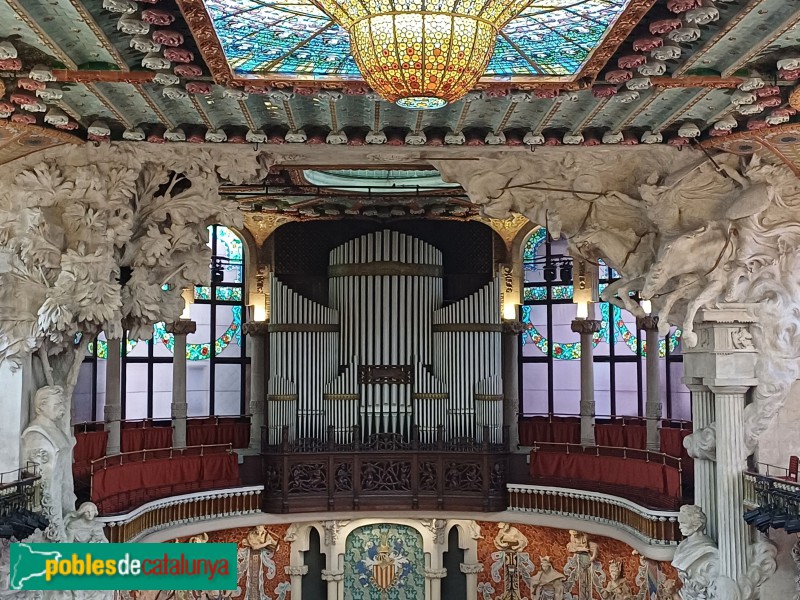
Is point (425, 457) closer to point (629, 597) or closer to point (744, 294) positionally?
point (629, 597)

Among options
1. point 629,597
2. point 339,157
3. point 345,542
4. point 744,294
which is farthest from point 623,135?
point 345,542

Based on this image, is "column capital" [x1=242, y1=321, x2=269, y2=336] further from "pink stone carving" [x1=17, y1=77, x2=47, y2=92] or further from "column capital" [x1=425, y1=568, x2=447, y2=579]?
"pink stone carving" [x1=17, y1=77, x2=47, y2=92]

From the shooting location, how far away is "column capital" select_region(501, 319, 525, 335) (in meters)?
19.9

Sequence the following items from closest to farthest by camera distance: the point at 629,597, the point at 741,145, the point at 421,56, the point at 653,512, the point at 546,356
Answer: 1. the point at 421,56
2. the point at 741,145
3. the point at 653,512
4. the point at 629,597
5. the point at 546,356

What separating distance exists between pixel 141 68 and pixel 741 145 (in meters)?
6.91

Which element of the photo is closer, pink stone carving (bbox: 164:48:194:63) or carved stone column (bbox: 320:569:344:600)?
pink stone carving (bbox: 164:48:194:63)

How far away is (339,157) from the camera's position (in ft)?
44.9

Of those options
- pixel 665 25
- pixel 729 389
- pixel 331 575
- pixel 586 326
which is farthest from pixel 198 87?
pixel 331 575

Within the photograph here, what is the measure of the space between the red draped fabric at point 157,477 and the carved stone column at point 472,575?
4747 millimetres

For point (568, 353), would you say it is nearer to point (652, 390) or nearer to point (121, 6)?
point (652, 390)

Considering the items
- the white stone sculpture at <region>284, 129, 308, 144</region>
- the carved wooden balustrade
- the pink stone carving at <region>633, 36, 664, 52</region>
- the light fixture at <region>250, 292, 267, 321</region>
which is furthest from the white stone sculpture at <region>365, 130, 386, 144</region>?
the light fixture at <region>250, 292, 267, 321</region>

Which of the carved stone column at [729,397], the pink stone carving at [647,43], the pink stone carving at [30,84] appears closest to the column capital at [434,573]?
the carved stone column at [729,397]

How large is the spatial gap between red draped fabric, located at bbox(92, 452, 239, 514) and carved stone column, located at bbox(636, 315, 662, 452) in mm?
7295

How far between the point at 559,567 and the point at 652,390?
3.70 meters
